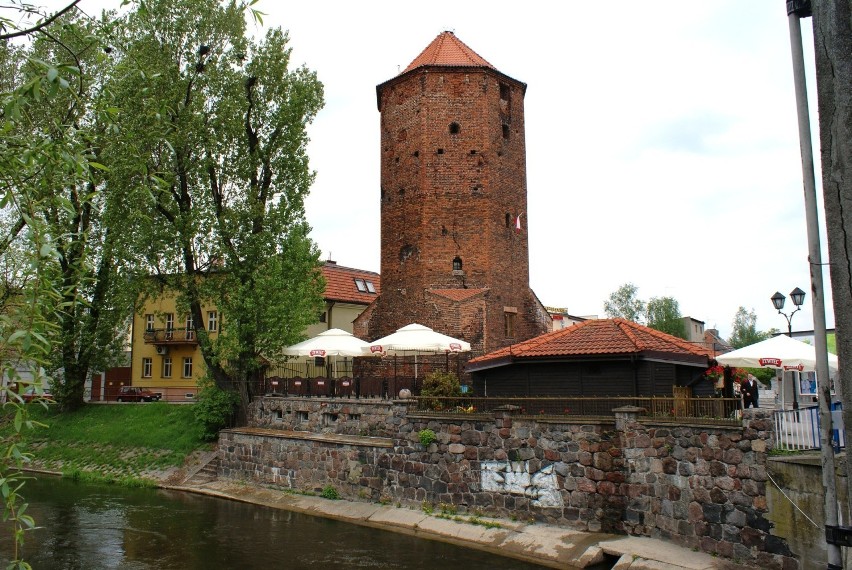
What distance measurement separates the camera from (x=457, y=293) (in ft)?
80.5

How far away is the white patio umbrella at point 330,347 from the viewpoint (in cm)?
2177

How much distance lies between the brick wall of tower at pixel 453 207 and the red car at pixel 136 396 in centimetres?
1538

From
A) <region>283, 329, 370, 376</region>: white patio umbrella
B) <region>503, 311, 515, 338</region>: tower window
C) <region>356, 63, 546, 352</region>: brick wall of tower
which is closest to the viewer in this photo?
<region>283, 329, 370, 376</region>: white patio umbrella

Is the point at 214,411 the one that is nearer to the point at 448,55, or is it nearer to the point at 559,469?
the point at 559,469

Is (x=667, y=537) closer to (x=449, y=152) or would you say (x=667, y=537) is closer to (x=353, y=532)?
(x=353, y=532)

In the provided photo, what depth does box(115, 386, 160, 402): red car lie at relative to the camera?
35062 mm

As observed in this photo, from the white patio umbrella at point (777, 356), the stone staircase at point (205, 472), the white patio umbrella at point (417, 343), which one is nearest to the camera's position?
the white patio umbrella at point (777, 356)

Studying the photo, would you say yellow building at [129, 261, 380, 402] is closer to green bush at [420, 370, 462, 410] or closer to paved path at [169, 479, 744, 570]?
green bush at [420, 370, 462, 410]

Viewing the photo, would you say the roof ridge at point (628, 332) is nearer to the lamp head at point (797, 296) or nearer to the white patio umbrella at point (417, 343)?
the lamp head at point (797, 296)

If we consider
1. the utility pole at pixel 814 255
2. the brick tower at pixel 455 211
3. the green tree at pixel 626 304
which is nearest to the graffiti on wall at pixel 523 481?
the brick tower at pixel 455 211

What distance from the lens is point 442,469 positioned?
16.4m

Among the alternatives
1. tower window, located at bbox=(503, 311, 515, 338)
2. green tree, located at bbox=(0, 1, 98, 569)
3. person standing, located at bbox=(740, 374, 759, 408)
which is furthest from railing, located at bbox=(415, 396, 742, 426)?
green tree, located at bbox=(0, 1, 98, 569)

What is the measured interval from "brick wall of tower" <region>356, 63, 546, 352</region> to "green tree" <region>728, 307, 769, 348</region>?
200 feet

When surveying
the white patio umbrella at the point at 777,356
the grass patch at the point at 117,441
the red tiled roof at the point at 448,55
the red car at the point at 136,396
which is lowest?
the grass patch at the point at 117,441
